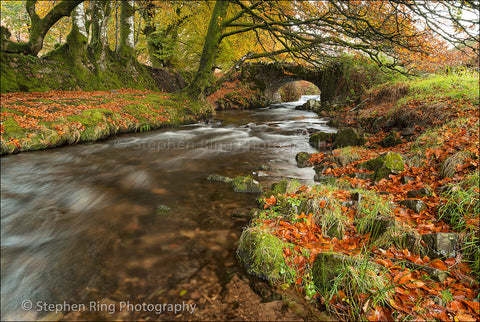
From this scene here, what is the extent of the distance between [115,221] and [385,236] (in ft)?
12.1

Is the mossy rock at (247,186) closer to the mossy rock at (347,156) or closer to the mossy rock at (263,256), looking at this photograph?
the mossy rock at (263,256)

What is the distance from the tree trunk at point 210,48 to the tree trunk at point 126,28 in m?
5.12

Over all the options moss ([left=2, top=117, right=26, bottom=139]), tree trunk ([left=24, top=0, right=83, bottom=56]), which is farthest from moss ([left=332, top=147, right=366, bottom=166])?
tree trunk ([left=24, top=0, right=83, bottom=56])

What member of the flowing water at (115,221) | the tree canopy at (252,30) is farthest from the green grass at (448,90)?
the flowing water at (115,221)

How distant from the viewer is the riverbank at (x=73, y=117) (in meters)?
6.64

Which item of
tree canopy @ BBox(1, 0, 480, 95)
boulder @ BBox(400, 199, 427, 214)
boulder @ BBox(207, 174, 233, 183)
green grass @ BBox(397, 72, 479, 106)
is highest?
tree canopy @ BBox(1, 0, 480, 95)

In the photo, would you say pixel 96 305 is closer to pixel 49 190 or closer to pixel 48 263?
pixel 48 263

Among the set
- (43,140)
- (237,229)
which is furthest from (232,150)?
(43,140)

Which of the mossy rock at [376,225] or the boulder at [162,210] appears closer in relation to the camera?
the mossy rock at [376,225]

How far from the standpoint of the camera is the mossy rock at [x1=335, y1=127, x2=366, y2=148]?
23.7ft

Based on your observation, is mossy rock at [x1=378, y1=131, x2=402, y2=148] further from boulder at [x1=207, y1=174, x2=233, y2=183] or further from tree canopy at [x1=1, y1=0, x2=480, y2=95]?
boulder at [x1=207, y1=174, x2=233, y2=183]

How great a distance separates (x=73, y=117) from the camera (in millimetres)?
8008

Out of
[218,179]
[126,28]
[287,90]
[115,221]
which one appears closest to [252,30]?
[126,28]

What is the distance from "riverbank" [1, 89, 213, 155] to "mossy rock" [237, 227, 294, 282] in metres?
7.21
